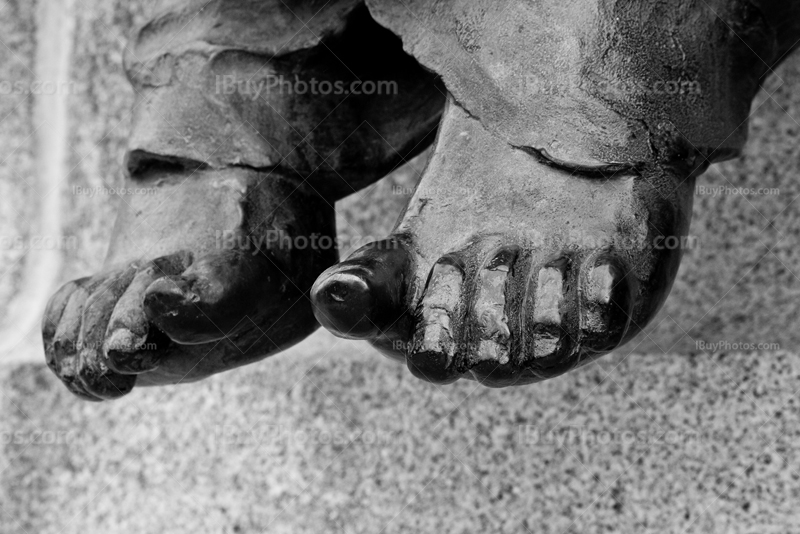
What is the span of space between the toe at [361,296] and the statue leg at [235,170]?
12cm

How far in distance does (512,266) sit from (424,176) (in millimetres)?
117

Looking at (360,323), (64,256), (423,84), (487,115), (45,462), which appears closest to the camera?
(360,323)

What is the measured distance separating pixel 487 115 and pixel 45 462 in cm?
80

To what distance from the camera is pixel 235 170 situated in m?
0.81

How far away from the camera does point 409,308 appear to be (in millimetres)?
619

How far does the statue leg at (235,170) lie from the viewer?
718mm

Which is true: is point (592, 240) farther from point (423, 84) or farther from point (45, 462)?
point (45, 462)

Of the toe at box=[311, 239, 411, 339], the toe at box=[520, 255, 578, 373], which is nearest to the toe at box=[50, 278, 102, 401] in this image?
the toe at box=[311, 239, 411, 339]

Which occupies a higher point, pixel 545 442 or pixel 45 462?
pixel 545 442

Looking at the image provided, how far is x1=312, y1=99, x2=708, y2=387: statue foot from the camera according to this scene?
583mm

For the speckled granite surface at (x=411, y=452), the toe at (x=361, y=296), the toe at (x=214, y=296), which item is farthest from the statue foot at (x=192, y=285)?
the speckled granite surface at (x=411, y=452)

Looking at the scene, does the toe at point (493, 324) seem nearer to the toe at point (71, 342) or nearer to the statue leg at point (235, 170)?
the statue leg at point (235, 170)

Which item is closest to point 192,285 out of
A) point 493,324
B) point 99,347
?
point 99,347

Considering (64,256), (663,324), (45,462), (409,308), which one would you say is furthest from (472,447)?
(64,256)
